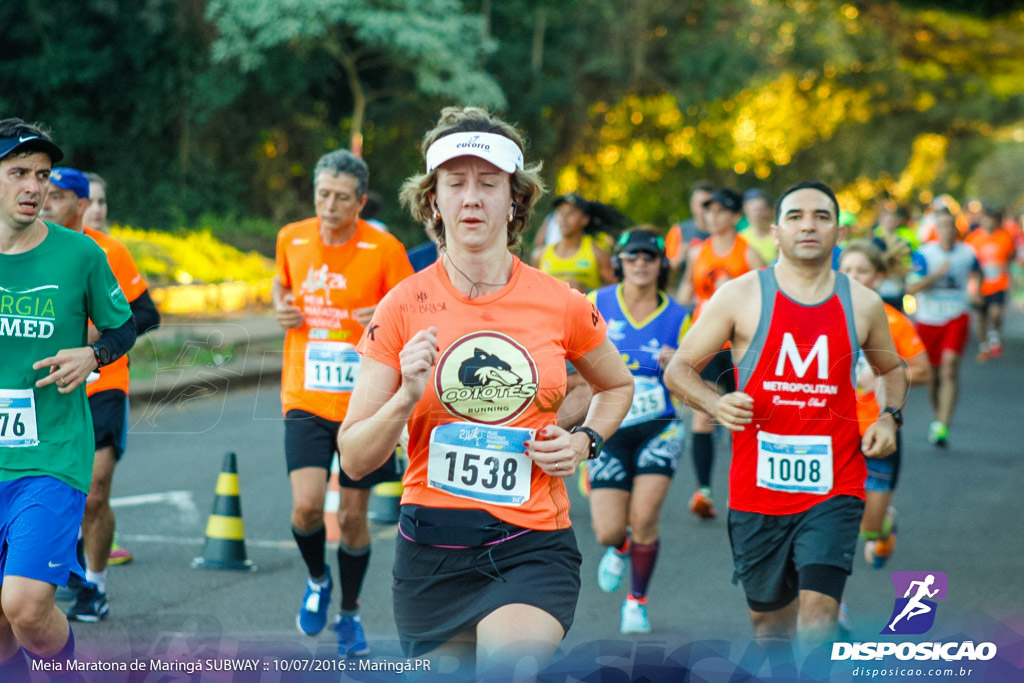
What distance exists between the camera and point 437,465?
10.7 ft

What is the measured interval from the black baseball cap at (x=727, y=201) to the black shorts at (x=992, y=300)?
10.7 m

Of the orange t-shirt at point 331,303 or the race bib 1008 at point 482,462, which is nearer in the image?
the race bib 1008 at point 482,462

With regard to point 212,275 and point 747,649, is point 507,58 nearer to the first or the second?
point 212,275

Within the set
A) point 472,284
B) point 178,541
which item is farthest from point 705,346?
point 178,541

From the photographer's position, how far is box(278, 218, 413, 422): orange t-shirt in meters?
5.69

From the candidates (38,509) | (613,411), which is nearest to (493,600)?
(613,411)

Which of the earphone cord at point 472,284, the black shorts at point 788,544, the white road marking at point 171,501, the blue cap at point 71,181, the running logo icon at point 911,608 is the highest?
the blue cap at point 71,181

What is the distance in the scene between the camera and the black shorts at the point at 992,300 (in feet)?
62.2

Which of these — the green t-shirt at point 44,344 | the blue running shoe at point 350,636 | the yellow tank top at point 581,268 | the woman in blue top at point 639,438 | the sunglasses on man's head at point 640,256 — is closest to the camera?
the green t-shirt at point 44,344

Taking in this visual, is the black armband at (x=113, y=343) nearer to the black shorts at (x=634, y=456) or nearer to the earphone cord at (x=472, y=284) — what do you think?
the earphone cord at (x=472, y=284)

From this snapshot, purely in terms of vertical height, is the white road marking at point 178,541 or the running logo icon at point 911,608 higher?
the running logo icon at point 911,608

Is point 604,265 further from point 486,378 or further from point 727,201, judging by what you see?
point 486,378

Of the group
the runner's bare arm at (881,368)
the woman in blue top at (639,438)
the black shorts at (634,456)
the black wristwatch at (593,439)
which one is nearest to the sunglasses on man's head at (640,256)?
the woman in blue top at (639,438)

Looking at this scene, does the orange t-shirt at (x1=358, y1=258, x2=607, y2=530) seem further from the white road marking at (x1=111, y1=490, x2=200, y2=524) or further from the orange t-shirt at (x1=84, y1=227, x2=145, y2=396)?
the white road marking at (x1=111, y1=490, x2=200, y2=524)
